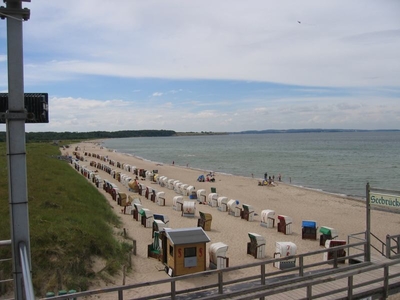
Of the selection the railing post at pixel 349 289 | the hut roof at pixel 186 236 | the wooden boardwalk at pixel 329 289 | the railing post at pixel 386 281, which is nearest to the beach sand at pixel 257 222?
the hut roof at pixel 186 236

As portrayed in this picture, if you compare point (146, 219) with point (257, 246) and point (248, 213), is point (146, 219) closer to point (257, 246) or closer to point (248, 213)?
point (248, 213)

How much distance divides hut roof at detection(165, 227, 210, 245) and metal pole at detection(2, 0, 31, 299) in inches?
295

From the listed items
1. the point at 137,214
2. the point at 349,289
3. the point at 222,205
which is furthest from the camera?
the point at 222,205

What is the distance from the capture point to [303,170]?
181ft

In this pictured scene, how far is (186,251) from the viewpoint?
38.0 ft

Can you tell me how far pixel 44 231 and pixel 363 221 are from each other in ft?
58.3

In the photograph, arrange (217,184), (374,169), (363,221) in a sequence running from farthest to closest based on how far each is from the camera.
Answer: (374,169) → (217,184) → (363,221)

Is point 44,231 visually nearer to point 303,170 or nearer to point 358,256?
point 358,256

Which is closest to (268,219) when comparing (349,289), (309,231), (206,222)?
(309,231)

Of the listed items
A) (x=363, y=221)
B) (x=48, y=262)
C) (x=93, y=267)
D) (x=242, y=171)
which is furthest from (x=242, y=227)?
(x=242, y=171)

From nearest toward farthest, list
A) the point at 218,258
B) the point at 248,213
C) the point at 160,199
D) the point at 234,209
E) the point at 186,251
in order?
the point at 186,251
the point at 218,258
the point at 248,213
the point at 234,209
the point at 160,199

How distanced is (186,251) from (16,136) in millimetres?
8405

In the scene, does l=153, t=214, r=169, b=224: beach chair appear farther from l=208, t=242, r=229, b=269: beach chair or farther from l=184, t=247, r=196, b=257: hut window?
l=184, t=247, r=196, b=257: hut window

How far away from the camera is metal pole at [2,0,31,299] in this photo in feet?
12.8
